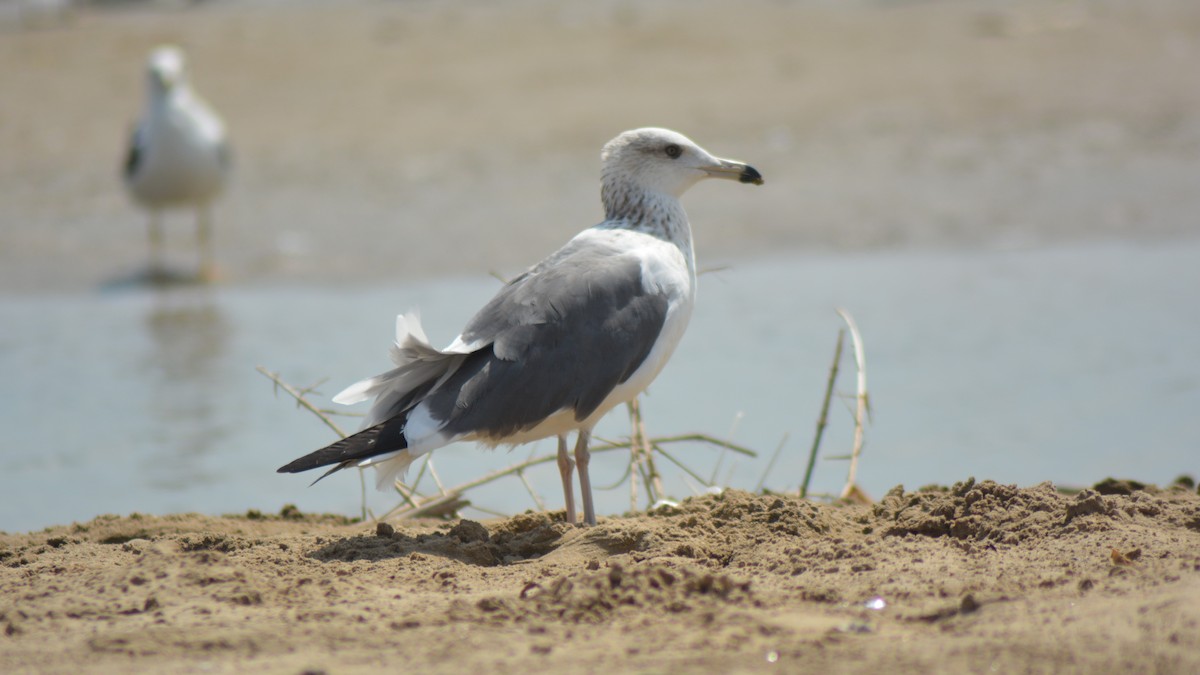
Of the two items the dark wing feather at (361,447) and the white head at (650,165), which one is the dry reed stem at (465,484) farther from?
the dark wing feather at (361,447)

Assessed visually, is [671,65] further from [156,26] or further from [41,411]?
[41,411]

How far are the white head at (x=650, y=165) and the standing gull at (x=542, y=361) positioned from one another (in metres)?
0.29

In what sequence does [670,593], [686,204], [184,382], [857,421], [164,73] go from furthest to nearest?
[164,73] → [686,204] → [184,382] → [857,421] → [670,593]

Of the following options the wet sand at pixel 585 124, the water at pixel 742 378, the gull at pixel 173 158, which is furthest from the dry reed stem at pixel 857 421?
the gull at pixel 173 158

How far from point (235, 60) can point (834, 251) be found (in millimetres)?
7961

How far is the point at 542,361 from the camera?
4566 millimetres

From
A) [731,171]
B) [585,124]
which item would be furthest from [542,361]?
[585,124]

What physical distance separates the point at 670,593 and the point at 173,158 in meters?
8.92

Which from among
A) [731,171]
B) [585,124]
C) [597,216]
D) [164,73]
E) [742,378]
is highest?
[164,73]

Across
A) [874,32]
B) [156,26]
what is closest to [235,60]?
[156,26]

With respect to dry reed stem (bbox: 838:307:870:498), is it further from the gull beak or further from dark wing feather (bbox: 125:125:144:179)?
dark wing feather (bbox: 125:125:144:179)

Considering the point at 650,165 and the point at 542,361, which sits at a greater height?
the point at 650,165

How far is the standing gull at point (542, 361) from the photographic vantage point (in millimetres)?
4395

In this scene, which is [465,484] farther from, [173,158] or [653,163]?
[173,158]
